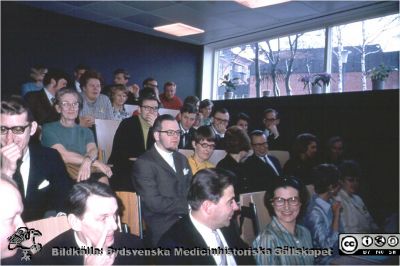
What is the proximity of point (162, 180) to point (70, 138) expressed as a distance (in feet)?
2.98

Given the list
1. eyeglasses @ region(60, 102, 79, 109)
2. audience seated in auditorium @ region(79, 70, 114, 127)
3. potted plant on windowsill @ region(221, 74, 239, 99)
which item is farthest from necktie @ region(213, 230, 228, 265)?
potted plant on windowsill @ region(221, 74, 239, 99)

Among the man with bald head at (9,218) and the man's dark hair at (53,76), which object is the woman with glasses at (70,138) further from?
the man's dark hair at (53,76)

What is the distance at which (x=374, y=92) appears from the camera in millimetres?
4531

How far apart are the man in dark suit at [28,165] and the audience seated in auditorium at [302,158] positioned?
2.48m

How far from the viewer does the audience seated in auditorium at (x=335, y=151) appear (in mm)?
4221

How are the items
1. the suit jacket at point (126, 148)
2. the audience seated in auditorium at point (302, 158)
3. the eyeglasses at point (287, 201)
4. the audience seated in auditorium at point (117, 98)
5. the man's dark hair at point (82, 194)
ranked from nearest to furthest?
the man's dark hair at point (82, 194) < the eyeglasses at point (287, 201) < the suit jacket at point (126, 148) < the audience seated in auditorium at point (302, 158) < the audience seated in auditorium at point (117, 98)

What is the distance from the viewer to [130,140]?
10.7ft

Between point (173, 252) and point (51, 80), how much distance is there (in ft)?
10.9

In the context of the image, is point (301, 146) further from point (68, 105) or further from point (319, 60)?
point (319, 60)

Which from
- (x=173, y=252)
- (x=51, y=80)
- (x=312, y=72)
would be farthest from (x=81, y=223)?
(x=312, y=72)

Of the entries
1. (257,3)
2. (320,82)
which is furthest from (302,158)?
(257,3)

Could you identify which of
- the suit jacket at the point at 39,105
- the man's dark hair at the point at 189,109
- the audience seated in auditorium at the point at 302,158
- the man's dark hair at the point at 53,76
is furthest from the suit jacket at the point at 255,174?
the man's dark hair at the point at 53,76

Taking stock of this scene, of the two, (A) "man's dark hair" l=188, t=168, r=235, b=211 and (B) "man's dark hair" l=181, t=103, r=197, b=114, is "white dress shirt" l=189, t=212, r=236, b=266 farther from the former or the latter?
(B) "man's dark hair" l=181, t=103, r=197, b=114

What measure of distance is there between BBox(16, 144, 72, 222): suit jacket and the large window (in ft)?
14.2
